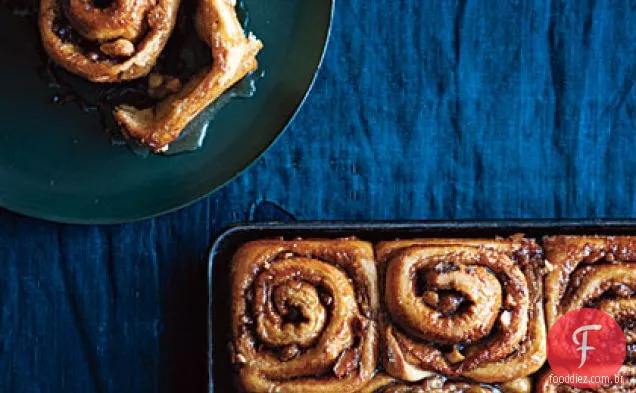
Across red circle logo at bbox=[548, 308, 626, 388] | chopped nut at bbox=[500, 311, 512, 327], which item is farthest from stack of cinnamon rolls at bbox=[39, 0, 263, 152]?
red circle logo at bbox=[548, 308, 626, 388]

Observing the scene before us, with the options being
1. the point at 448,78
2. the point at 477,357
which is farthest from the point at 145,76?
the point at 477,357

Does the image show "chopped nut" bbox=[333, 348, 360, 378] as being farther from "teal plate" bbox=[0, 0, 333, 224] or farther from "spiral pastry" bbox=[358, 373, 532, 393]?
"teal plate" bbox=[0, 0, 333, 224]

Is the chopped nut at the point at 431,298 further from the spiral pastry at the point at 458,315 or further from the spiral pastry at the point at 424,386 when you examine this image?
the spiral pastry at the point at 424,386

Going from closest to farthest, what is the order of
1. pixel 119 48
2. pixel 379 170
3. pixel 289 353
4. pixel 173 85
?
pixel 289 353
pixel 119 48
pixel 173 85
pixel 379 170

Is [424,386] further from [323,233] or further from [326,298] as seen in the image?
[323,233]

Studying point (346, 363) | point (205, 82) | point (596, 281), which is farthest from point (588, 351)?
point (205, 82)

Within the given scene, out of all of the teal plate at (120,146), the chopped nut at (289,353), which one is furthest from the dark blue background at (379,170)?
the chopped nut at (289,353)

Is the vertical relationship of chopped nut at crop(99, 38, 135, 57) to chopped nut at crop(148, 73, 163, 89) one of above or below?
above
